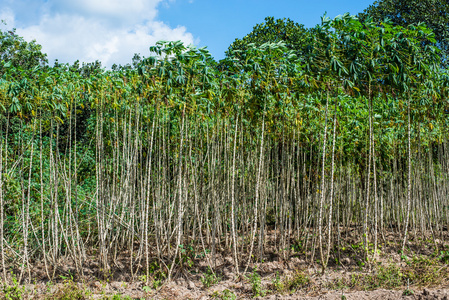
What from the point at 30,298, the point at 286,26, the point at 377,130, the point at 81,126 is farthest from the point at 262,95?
the point at 286,26

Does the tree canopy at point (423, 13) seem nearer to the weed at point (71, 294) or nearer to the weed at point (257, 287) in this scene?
the weed at point (257, 287)

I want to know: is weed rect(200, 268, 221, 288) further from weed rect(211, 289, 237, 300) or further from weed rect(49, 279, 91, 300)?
weed rect(49, 279, 91, 300)

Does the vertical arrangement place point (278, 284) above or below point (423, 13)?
below

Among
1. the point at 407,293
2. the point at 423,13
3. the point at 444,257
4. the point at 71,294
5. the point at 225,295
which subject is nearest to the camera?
the point at 407,293

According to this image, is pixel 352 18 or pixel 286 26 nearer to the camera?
pixel 352 18

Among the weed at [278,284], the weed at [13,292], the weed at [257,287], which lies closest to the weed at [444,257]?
the weed at [278,284]

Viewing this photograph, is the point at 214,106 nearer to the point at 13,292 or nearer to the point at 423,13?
the point at 13,292

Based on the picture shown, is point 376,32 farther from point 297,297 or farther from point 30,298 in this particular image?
point 30,298

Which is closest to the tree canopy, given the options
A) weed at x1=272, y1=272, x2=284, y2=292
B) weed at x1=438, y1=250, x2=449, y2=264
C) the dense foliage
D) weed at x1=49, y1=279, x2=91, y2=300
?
the dense foliage

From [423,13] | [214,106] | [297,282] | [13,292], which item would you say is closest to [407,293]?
[297,282]

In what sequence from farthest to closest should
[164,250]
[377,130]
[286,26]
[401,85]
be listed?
[286,26] → [377,130] → [164,250] → [401,85]

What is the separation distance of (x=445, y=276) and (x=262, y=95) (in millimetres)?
3003

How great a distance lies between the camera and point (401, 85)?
4246mm

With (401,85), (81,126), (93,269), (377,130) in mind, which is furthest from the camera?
(81,126)
